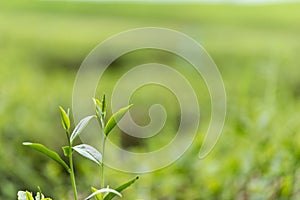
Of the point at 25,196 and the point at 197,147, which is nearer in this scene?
the point at 25,196

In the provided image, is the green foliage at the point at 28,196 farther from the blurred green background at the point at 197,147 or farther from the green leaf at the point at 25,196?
the blurred green background at the point at 197,147

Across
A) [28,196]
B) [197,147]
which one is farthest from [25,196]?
[197,147]

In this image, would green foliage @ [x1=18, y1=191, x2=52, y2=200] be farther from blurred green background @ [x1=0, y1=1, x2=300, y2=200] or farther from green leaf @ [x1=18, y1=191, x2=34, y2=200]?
blurred green background @ [x1=0, y1=1, x2=300, y2=200]

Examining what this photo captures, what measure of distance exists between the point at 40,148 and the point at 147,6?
570 centimetres

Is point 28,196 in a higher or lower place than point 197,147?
lower

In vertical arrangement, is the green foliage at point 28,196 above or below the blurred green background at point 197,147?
below

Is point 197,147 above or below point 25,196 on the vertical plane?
above

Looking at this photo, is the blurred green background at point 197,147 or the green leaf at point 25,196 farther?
the blurred green background at point 197,147

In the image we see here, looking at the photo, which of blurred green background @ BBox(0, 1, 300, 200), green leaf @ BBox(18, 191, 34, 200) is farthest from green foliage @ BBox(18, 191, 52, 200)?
blurred green background @ BBox(0, 1, 300, 200)

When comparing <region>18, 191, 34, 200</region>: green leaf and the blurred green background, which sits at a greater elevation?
the blurred green background

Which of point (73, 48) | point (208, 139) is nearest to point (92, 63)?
point (73, 48)

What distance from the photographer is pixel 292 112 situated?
104 centimetres

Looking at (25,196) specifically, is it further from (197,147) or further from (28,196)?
(197,147)

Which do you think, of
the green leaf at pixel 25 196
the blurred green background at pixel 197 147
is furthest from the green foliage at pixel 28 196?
the blurred green background at pixel 197 147
